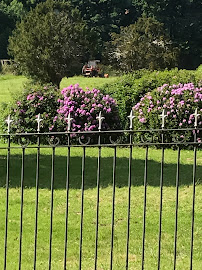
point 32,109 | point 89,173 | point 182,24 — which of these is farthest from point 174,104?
point 182,24

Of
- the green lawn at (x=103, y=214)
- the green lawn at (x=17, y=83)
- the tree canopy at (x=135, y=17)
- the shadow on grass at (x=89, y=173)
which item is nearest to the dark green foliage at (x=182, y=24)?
the tree canopy at (x=135, y=17)

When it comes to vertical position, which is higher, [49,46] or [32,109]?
[49,46]

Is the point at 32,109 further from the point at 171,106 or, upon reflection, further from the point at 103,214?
the point at 103,214

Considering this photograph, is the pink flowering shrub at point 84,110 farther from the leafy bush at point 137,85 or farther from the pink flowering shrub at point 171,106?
the leafy bush at point 137,85

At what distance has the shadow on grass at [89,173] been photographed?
8905mm

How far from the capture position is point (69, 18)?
3878cm

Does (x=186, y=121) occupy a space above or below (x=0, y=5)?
below

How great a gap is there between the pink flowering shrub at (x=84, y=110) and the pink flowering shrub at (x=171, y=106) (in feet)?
2.12

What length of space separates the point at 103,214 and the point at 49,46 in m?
28.8

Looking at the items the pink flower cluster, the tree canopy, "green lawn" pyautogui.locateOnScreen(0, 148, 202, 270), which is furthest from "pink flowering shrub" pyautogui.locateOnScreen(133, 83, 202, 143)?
the tree canopy

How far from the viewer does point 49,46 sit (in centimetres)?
3500

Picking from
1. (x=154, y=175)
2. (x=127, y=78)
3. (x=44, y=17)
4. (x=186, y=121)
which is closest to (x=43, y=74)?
(x=44, y=17)

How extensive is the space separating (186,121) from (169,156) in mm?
1648

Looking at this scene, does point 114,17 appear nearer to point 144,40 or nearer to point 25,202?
point 144,40
